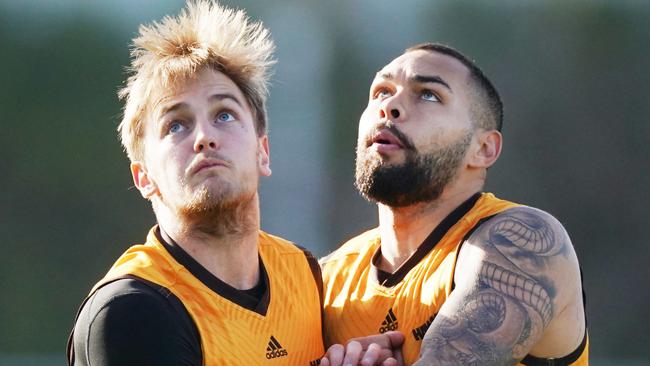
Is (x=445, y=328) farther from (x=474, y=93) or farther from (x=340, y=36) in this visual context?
(x=340, y=36)

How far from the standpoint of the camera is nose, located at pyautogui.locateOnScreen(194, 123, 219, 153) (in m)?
4.48

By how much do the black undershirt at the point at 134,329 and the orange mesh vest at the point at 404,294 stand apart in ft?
2.69

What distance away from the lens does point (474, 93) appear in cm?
505

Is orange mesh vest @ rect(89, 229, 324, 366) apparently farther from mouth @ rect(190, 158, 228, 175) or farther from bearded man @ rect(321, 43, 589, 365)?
mouth @ rect(190, 158, 228, 175)

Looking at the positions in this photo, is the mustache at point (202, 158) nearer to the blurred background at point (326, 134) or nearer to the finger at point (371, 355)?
the finger at point (371, 355)

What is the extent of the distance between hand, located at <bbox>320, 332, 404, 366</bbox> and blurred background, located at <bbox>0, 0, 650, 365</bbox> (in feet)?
28.2

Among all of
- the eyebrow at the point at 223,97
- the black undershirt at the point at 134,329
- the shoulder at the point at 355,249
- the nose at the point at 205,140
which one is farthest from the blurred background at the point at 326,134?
the black undershirt at the point at 134,329

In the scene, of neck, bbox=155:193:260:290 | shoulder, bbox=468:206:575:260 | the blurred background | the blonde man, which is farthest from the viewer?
the blurred background

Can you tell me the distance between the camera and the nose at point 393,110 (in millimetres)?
4934

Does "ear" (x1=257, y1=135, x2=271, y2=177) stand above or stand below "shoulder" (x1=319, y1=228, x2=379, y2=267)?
above

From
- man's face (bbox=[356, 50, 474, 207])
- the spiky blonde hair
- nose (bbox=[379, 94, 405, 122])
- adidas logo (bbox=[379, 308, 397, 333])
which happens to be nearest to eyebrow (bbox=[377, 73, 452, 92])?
man's face (bbox=[356, 50, 474, 207])

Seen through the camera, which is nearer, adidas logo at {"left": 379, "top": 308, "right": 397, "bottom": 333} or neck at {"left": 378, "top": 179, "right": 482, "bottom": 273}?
adidas logo at {"left": 379, "top": 308, "right": 397, "bottom": 333}

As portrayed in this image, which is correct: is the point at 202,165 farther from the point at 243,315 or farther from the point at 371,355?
the point at 371,355

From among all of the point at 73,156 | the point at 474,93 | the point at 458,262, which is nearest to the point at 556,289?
the point at 458,262
